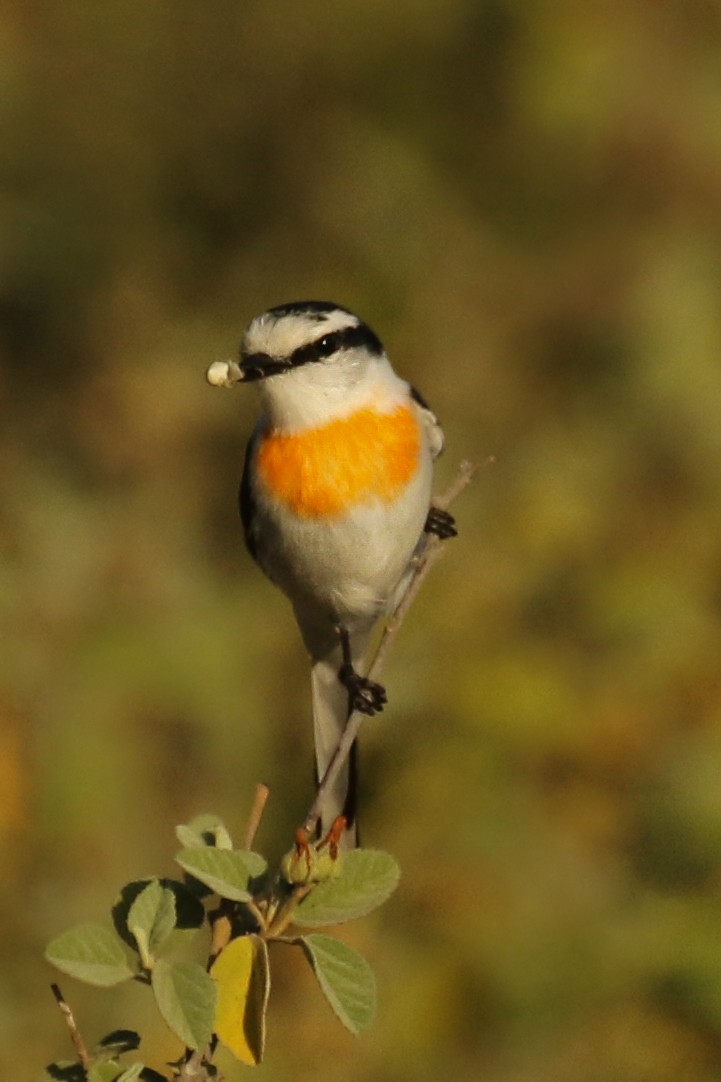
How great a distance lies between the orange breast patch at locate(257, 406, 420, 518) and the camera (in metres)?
3.04

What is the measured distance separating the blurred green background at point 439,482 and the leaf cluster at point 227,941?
162 cm

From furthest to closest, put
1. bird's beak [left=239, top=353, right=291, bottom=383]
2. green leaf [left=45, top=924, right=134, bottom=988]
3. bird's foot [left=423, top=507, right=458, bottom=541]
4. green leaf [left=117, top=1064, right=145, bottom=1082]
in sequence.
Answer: bird's foot [left=423, top=507, right=458, bottom=541], bird's beak [left=239, top=353, right=291, bottom=383], green leaf [left=45, top=924, right=134, bottom=988], green leaf [left=117, top=1064, right=145, bottom=1082]

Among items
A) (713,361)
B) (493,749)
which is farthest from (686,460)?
(493,749)

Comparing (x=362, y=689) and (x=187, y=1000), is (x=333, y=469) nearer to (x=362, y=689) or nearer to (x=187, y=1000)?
(x=362, y=689)

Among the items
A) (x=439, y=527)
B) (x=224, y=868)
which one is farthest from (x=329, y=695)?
(x=224, y=868)

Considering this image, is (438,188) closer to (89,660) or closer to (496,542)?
(496,542)

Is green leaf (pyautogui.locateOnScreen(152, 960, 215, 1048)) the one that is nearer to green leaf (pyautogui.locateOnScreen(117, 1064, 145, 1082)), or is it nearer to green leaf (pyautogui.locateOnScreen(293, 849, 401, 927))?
green leaf (pyautogui.locateOnScreen(117, 1064, 145, 1082))

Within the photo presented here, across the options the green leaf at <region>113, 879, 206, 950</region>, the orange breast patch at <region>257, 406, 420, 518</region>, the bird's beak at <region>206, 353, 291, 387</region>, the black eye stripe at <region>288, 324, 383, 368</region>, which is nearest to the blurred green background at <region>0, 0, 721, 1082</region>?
the orange breast patch at <region>257, 406, 420, 518</region>

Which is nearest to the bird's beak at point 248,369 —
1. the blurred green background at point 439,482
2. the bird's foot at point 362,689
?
the bird's foot at point 362,689

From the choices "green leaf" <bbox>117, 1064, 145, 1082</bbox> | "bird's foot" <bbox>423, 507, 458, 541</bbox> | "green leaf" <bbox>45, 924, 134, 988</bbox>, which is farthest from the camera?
"bird's foot" <bbox>423, 507, 458, 541</bbox>

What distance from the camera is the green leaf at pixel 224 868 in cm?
163

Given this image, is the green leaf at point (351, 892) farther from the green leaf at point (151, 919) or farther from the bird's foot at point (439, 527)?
the bird's foot at point (439, 527)

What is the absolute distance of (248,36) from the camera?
6.39 m

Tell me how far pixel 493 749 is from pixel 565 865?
0.33m
